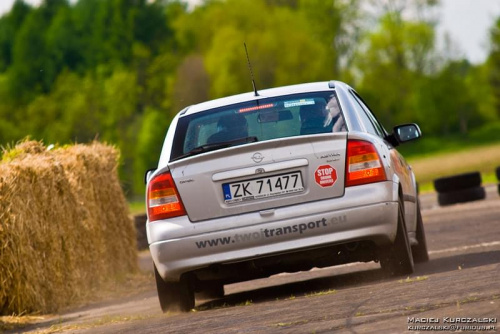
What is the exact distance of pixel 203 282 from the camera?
9.93 meters

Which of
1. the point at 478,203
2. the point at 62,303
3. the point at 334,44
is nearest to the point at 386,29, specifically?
the point at 334,44

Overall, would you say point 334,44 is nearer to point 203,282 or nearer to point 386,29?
point 386,29

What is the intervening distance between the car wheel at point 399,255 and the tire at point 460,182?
13583 millimetres

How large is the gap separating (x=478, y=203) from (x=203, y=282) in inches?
518

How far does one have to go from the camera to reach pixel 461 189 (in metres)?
23.2

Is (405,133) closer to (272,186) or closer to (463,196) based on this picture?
(272,186)

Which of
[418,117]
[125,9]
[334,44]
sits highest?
[125,9]

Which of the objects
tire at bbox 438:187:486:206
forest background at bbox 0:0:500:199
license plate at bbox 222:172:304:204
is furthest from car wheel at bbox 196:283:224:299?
forest background at bbox 0:0:500:199

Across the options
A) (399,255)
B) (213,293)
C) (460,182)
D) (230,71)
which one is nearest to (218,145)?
(399,255)

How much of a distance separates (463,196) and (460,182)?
10.3 inches

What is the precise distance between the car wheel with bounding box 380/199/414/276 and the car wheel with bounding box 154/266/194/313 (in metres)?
1.51

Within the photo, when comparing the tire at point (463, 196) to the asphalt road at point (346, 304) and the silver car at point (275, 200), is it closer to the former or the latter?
the asphalt road at point (346, 304)

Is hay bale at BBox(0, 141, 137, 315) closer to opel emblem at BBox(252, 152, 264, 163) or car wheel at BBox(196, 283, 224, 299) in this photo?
car wheel at BBox(196, 283, 224, 299)

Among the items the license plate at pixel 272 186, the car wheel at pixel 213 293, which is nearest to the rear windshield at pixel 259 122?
the license plate at pixel 272 186
